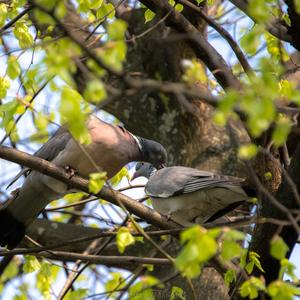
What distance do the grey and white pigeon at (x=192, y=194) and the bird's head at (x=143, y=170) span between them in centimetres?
70

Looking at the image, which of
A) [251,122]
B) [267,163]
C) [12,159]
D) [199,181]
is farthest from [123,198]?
[251,122]

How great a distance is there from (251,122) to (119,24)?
2.64 feet

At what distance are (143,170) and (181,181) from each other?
1304mm

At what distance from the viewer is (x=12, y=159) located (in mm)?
3775

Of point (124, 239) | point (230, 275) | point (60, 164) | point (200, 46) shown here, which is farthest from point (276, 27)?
point (60, 164)

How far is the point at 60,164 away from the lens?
205 inches

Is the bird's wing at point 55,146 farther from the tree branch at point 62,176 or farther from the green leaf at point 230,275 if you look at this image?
the green leaf at point 230,275

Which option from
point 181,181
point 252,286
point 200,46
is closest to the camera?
point 252,286

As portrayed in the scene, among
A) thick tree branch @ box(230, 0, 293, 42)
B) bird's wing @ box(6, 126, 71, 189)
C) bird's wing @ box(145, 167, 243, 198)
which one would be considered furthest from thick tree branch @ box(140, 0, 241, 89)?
bird's wing @ box(6, 126, 71, 189)

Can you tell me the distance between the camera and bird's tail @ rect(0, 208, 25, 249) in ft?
16.9

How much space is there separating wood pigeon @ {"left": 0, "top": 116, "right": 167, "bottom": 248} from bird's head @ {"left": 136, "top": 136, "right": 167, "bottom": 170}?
0.18m

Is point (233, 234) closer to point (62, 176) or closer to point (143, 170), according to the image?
point (62, 176)

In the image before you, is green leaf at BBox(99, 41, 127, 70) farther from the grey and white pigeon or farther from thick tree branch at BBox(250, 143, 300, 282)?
the grey and white pigeon

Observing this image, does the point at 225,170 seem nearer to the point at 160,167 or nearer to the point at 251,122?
the point at 160,167
